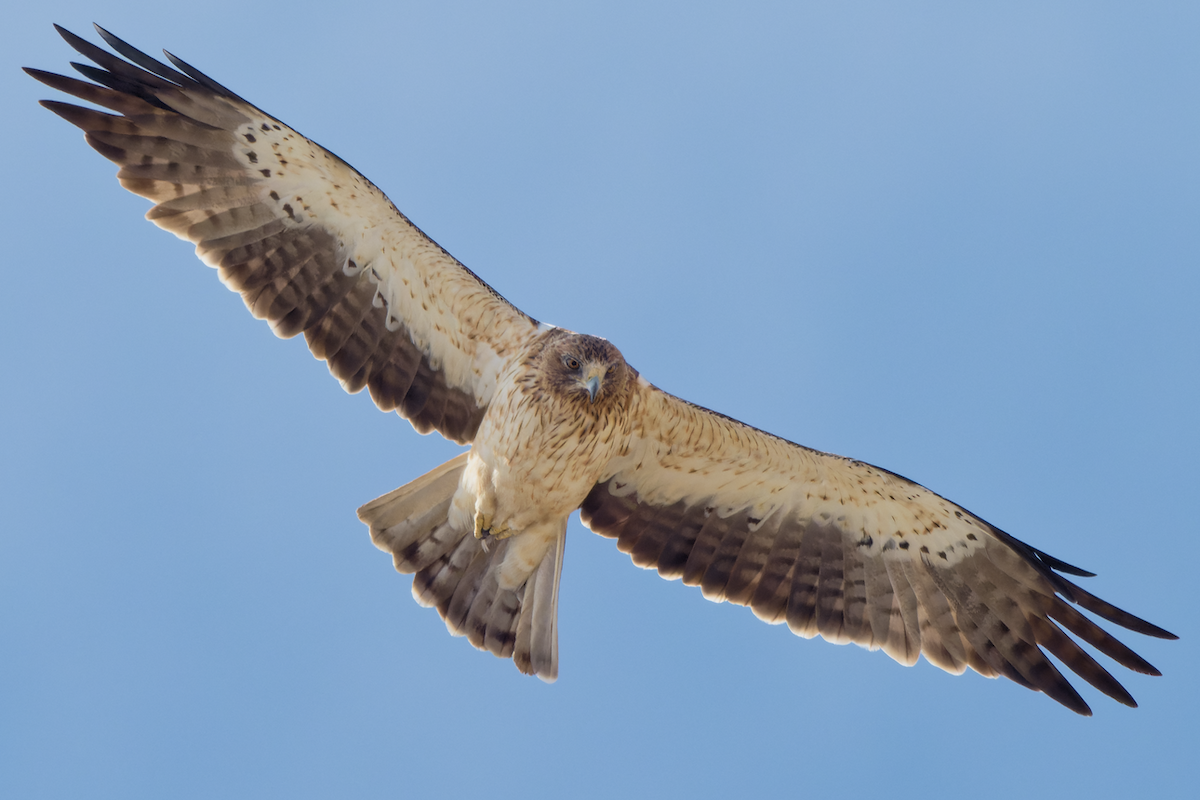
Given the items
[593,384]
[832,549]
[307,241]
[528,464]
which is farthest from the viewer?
[832,549]

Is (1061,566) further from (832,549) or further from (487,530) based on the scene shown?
(487,530)

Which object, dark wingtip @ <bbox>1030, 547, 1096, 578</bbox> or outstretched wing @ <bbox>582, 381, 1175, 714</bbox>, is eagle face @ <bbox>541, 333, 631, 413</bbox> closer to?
outstretched wing @ <bbox>582, 381, 1175, 714</bbox>

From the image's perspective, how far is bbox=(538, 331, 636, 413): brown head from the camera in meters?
7.60

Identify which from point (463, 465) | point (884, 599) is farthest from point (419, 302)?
point (884, 599)

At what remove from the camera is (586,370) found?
24.9 ft

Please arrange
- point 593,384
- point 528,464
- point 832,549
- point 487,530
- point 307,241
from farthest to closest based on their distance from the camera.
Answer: point 832,549 → point 307,241 → point 487,530 → point 528,464 → point 593,384

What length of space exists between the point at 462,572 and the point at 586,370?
181cm

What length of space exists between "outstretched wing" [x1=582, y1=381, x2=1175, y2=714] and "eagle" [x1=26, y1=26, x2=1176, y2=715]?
0.01 metres

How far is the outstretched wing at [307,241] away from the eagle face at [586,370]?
0.54 m

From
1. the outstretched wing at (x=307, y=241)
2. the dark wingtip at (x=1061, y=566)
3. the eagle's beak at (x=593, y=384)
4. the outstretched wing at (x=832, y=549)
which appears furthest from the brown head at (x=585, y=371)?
the dark wingtip at (x=1061, y=566)

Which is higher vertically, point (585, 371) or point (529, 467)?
point (585, 371)

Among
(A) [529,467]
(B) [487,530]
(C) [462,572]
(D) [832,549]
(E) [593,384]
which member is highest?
(D) [832,549]

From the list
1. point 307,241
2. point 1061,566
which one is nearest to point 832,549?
point 1061,566

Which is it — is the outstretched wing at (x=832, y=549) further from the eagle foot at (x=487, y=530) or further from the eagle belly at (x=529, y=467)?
the eagle foot at (x=487, y=530)
